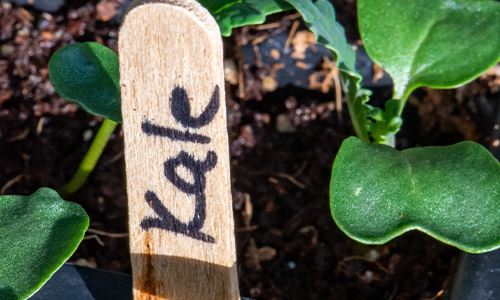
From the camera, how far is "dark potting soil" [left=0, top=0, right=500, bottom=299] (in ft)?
4.09

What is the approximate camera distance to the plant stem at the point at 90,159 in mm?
1192

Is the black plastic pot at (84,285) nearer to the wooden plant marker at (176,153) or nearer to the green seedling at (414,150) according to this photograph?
the wooden plant marker at (176,153)

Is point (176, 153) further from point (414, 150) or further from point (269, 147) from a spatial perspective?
point (269, 147)

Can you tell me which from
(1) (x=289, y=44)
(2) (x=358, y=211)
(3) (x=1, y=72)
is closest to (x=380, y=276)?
(2) (x=358, y=211)

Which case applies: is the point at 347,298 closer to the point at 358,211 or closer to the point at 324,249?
A: the point at 324,249

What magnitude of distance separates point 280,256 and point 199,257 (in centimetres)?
43

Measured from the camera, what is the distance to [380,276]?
4.09 ft

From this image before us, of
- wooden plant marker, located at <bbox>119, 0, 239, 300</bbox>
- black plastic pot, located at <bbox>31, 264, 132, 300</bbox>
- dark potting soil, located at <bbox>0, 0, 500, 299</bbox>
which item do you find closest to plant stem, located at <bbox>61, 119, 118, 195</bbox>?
dark potting soil, located at <bbox>0, 0, 500, 299</bbox>

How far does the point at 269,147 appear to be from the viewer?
1375mm

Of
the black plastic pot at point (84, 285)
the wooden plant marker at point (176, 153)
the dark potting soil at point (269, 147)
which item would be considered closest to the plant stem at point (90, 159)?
the dark potting soil at point (269, 147)

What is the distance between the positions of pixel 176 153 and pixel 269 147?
1.88 ft

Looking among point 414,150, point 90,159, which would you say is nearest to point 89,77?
point 90,159

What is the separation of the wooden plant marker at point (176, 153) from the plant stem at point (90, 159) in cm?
35

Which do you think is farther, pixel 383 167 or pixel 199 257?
pixel 383 167
